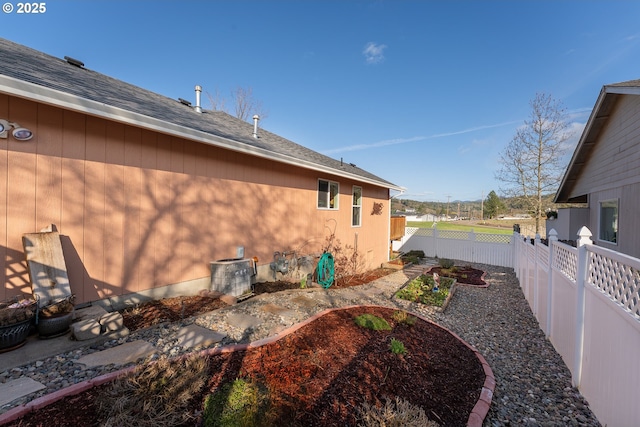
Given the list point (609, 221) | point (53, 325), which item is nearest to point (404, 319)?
point (53, 325)

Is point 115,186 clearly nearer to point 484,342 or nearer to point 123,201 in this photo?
point 123,201

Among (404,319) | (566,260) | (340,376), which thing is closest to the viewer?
(340,376)

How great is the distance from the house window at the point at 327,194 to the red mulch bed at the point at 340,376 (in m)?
5.40

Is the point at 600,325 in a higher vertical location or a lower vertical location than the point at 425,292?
higher

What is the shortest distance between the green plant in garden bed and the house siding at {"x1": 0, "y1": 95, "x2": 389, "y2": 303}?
11.8 feet

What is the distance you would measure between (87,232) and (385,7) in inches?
411

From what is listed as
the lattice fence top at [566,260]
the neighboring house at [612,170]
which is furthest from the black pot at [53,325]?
the neighboring house at [612,170]

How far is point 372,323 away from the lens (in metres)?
3.89

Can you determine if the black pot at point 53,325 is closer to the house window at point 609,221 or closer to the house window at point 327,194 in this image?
the house window at point 327,194

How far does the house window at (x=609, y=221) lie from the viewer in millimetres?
6945

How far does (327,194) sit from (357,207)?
2.03 metres

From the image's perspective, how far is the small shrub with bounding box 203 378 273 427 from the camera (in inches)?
68.2

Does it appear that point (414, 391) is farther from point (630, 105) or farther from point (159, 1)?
point (159, 1)

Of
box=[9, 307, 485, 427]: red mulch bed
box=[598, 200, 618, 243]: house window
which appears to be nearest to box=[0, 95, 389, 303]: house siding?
box=[9, 307, 485, 427]: red mulch bed
